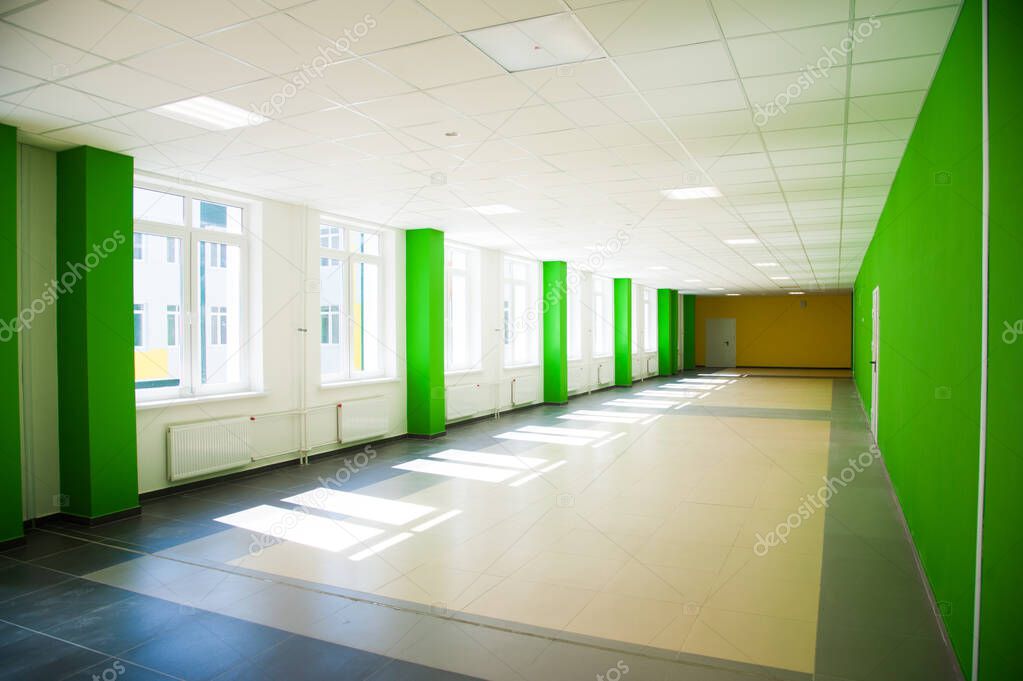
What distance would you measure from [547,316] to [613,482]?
733 cm

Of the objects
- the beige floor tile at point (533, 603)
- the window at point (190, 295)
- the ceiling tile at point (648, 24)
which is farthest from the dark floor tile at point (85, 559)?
the ceiling tile at point (648, 24)

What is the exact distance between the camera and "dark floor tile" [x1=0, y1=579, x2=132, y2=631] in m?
3.56

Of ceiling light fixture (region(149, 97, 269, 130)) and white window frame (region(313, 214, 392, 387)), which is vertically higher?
ceiling light fixture (region(149, 97, 269, 130))

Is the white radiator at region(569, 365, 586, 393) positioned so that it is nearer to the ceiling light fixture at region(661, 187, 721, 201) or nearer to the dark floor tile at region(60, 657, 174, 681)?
the ceiling light fixture at region(661, 187, 721, 201)

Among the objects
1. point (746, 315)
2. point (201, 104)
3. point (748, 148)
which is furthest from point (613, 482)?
point (746, 315)

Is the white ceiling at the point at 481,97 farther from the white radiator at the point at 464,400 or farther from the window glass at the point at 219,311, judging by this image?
the white radiator at the point at 464,400

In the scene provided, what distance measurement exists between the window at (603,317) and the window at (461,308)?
631cm

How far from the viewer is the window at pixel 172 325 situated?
6492 millimetres

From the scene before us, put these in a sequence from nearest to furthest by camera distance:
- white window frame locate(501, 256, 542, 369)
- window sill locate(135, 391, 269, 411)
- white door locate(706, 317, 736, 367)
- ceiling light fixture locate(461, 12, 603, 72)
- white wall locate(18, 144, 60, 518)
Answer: ceiling light fixture locate(461, 12, 603, 72)
white wall locate(18, 144, 60, 518)
window sill locate(135, 391, 269, 411)
white window frame locate(501, 256, 542, 369)
white door locate(706, 317, 736, 367)

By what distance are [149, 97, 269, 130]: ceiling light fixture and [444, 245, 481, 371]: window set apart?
20.9ft

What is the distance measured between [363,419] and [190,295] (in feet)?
9.42

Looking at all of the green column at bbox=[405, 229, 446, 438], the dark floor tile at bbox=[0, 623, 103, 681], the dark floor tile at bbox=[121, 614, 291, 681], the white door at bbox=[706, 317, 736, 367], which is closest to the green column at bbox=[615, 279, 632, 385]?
the green column at bbox=[405, 229, 446, 438]

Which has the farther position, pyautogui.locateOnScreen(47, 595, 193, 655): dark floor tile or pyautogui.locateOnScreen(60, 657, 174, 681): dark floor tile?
pyautogui.locateOnScreen(47, 595, 193, 655): dark floor tile

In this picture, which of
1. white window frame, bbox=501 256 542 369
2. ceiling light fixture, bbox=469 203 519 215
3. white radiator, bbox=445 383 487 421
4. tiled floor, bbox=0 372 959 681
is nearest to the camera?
tiled floor, bbox=0 372 959 681
